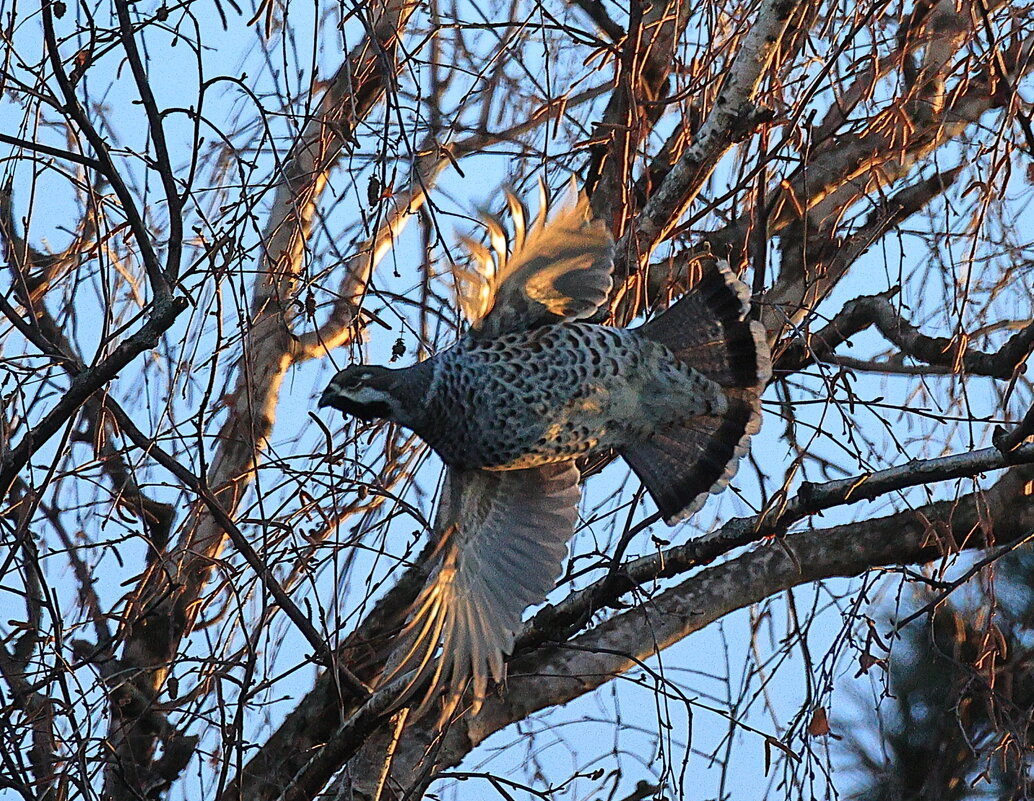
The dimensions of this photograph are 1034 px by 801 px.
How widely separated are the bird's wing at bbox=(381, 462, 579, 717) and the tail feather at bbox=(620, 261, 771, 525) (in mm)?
265

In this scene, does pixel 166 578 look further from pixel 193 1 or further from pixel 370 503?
pixel 193 1

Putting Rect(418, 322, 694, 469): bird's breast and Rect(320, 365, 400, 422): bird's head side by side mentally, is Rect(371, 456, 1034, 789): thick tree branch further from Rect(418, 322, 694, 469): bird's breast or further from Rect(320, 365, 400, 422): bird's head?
Rect(320, 365, 400, 422): bird's head

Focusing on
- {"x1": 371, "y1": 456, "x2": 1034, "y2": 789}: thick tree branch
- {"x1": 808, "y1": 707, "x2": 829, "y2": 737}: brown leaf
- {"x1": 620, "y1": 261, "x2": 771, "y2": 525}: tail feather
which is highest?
{"x1": 620, "y1": 261, "x2": 771, "y2": 525}: tail feather

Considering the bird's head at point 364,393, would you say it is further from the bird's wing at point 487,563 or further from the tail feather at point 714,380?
the tail feather at point 714,380

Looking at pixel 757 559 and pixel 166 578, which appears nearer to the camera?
pixel 166 578

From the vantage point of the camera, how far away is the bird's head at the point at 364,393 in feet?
10.1

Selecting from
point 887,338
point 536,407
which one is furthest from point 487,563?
point 887,338

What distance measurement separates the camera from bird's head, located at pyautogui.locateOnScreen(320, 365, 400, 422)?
3.08 m

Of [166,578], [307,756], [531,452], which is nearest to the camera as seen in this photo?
[166,578]

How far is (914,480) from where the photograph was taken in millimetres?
2594

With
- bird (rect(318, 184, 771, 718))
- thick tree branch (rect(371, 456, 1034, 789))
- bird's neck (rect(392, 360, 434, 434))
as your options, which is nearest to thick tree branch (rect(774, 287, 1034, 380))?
bird (rect(318, 184, 771, 718))

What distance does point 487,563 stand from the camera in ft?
11.7

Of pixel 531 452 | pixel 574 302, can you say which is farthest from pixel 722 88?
pixel 531 452

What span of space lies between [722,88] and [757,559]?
1.29m
